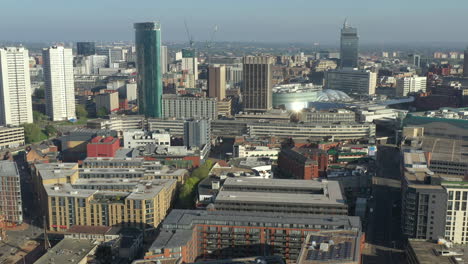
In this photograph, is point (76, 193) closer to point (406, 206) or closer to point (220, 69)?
point (406, 206)

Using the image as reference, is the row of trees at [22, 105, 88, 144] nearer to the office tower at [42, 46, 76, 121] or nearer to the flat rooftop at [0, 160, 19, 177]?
the office tower at [42, 46, 76, 121]

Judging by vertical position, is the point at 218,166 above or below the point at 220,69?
below

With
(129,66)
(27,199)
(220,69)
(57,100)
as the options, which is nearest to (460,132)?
(220,69)

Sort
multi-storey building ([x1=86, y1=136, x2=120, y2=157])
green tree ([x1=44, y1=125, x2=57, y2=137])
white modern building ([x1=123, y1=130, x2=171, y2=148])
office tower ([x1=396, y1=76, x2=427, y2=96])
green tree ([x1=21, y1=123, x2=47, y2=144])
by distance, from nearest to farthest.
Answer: multi-storey building ([x1=86, y1=136, x2=120, y2=157])
white modern building ([x1=123, y1=130, x2=171, y2=148])
green tree ([x1=21, y1=123, x2=47, y2=144])
green tree ([x1=44, y1=125, x2=57, y2=137])
office tower ([x1=396, y1=76, x2=427, y2=96])

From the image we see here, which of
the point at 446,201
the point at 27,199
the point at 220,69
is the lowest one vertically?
the point at 27,199

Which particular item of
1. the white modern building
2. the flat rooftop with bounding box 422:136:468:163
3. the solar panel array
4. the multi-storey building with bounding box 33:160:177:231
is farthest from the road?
the white modern building

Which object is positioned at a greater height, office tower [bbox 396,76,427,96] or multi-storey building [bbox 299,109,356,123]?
office tower [bbox 396,76,427,96]

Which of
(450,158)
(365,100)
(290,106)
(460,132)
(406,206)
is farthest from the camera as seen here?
(365,100)
